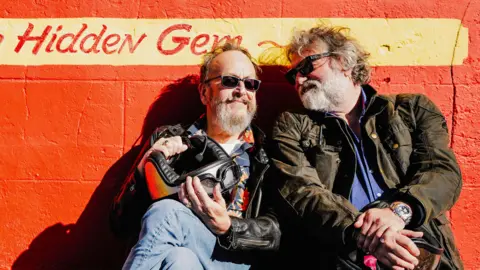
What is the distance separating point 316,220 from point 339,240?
0.57 feet

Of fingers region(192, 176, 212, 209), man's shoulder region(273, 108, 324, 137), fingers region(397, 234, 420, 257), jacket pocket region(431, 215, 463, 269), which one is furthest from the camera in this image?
man's shoulder region(273, 108, 324, 137)

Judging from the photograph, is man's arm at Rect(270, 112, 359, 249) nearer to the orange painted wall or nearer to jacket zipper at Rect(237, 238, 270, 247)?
jacket zipper at Rect(237, 238, 270, 247)

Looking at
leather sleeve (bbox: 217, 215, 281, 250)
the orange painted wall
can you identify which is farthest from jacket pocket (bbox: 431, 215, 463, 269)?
the orange painted wall

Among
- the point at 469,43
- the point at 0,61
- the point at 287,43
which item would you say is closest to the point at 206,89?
the point at 287,43

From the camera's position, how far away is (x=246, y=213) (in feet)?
10.9

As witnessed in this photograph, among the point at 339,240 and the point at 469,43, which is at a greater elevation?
the point at 469,43

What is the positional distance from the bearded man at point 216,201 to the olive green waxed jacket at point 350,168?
0.18 meters

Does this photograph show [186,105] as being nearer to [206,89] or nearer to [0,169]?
[206,89]

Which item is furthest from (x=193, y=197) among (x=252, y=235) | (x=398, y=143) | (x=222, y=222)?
(x=398, y=143)

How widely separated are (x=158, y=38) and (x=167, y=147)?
996mm

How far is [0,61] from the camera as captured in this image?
13.0 feet

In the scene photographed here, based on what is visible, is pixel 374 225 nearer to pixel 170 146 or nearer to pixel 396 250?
pixel 396 250

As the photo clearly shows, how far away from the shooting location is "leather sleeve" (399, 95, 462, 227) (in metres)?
2.97

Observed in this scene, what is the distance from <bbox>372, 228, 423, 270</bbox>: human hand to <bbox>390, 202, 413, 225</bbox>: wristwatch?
139 millimetres
